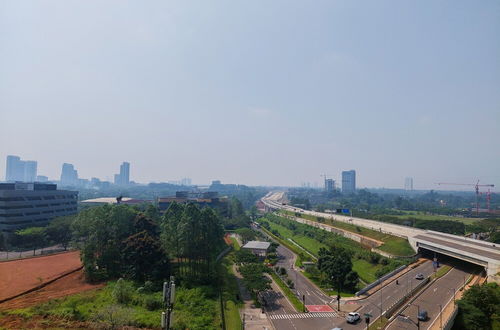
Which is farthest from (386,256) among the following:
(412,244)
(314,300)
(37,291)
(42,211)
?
(42,211)

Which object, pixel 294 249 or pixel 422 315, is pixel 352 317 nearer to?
pixel 422 315

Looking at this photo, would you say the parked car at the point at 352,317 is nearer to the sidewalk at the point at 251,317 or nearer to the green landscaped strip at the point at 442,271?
the sidewalk at the point at 251,317

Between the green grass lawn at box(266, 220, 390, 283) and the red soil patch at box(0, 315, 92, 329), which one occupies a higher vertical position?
the red soil patch at box(0, 315, 92, 329)

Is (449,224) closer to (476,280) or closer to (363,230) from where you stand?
(363,230)

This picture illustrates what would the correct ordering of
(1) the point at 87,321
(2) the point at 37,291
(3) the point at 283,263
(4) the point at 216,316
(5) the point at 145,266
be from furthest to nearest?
(3) the point at 283,263 → (5) the point at 145,266 → (2) the point at 37,291 → (4) the point at 216,316 → (1) the point at 87,321

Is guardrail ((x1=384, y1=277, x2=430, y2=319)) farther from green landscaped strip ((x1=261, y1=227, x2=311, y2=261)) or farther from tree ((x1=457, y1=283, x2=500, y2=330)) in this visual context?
green landscaped strip ((x1=261, y1=227, x2=311, y2=261))

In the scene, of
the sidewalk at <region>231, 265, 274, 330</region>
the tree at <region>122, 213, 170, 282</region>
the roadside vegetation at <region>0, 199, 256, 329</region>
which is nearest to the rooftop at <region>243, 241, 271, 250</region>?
the roadside vegetation at <region>0, 199, 256, 329</region>
